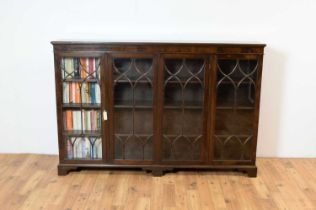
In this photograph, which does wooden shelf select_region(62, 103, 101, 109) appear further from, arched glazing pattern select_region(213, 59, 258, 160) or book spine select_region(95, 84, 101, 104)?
arched glazing pattern select_region(213, 59, 258, 160)

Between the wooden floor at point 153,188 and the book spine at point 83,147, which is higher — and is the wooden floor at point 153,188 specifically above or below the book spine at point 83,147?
below

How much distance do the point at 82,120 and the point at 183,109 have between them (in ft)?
2.94

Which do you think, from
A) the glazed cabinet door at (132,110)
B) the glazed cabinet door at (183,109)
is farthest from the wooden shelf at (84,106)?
the glazed cabinet door at (183,109)

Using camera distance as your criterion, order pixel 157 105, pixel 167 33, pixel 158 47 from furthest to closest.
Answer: pixel 167 33
pixel 157 105
pixel 158 47

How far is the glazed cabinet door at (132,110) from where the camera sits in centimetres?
296

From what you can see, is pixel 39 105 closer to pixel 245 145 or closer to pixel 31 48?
pixel 31 48

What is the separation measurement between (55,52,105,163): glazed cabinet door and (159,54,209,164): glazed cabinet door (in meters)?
0.55

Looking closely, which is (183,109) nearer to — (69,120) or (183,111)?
(183,111)

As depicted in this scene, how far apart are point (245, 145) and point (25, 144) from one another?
2.17 meters

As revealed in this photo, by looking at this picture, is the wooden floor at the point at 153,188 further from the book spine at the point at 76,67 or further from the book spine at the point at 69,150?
the book spine at the point at 76,67

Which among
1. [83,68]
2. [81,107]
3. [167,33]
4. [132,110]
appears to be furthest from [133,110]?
[167,33]

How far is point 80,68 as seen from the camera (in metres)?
2.96

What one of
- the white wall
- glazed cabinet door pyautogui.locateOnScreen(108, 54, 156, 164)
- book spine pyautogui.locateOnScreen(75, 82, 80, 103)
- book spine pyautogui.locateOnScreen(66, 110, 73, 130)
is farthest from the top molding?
book spine pyautogui.locateOnScreen(66, 110, 73, 130)

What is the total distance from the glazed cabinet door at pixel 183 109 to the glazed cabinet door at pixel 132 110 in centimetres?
12
